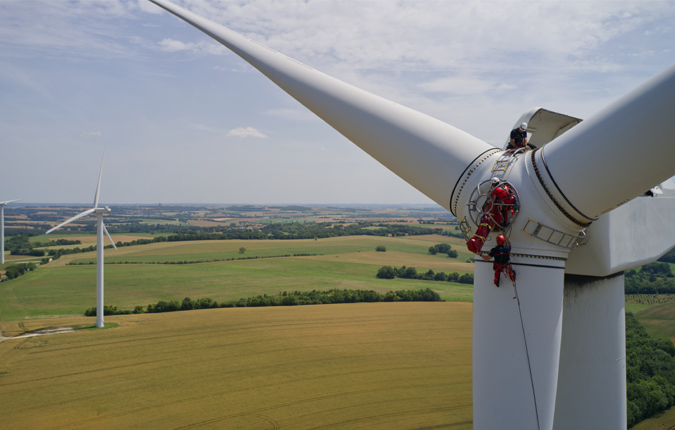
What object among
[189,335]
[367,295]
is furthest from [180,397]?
[367,295]

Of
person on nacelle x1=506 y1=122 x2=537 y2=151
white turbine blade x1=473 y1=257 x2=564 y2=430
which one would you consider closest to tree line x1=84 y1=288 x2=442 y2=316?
person on nacelle x1=506 y1=122 x2=537 y2=151

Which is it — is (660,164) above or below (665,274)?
above

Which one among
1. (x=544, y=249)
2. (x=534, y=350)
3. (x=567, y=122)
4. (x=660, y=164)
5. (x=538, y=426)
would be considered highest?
(x=567, y=122)

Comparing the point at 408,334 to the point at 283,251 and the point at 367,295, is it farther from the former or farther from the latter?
the point at 283,251

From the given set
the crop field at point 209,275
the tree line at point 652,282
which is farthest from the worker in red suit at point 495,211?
the tree line at point 652,282

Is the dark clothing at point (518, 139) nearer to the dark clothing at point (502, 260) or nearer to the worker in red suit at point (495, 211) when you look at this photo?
the worker in red suit at point (495, 211)

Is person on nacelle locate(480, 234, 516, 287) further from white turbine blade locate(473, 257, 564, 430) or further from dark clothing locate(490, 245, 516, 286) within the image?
white turbine blade locate(473, 257, 564, 430)
